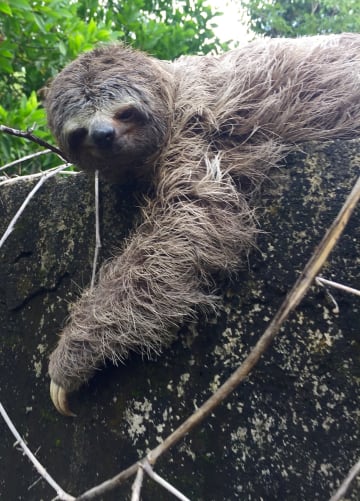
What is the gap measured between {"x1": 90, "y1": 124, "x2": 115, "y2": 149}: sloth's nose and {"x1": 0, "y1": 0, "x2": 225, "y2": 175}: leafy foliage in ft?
5.31

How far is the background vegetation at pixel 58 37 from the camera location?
378cm

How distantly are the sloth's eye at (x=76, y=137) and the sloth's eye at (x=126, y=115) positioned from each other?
0.59 ft

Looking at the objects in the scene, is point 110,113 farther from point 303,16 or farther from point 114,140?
point 303,16

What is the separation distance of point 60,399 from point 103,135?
1210 millimetres

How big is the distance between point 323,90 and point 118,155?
117 centimetres

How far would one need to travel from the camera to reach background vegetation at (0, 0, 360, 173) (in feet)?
12.4

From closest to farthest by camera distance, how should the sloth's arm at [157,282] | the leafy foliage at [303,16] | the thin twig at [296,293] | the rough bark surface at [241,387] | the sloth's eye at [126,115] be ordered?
1. the thin twig at [296,293]
2. the rough bark surface at [241,387]
3. the sloth's arm at [157,282]
4. the sloth's eye at [126,115]
5. the leafy foliage at [303,16]

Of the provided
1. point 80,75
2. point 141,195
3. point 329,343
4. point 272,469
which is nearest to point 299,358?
point 329,343

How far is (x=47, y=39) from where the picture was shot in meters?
4.15

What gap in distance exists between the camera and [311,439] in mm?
1683

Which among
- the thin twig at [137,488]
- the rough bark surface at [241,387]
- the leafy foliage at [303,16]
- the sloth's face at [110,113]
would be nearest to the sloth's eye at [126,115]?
the sloth's face at [110,113]

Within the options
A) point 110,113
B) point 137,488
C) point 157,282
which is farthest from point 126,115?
point 137,488

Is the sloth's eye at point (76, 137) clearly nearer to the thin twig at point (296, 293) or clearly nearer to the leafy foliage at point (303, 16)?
the thin twig at point (296, 293)

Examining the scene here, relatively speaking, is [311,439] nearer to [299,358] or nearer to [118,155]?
[299,358]
